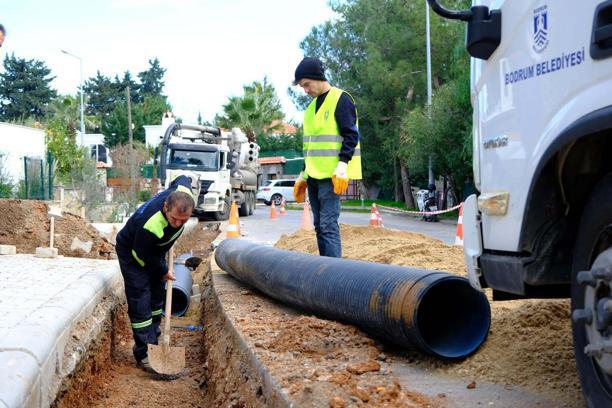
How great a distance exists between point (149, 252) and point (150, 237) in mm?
215

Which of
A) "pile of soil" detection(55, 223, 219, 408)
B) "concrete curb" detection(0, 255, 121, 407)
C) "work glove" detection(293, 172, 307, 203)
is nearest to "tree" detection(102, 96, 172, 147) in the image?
"concrete curb" detection(0, 255, 121, 407)

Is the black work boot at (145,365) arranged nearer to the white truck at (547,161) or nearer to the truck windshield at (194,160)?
the white truck at (547,161)

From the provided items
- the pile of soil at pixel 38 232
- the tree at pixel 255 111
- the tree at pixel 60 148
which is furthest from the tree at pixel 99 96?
the pile of soil at pixel 38 232

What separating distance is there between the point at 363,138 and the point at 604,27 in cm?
4020

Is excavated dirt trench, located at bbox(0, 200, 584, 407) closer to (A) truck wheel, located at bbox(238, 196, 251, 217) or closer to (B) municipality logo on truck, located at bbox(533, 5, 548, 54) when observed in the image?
(B) municipality logo on truck, located at bbox(533, 5, 548, 54)

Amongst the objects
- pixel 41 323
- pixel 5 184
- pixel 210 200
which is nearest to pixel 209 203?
pixel 210 200

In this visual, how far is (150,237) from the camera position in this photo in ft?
20.4

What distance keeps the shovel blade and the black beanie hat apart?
8.63ft

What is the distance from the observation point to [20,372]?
3916 millimetres

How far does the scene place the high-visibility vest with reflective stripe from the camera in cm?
638

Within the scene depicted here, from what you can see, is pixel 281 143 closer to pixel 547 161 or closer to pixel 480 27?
pixel 480 27

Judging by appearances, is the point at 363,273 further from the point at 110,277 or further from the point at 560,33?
the point at 110,277

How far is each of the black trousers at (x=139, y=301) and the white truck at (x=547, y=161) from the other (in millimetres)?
3741

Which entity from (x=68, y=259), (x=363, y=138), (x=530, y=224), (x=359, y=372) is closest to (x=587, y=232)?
(x=530, y=224)
